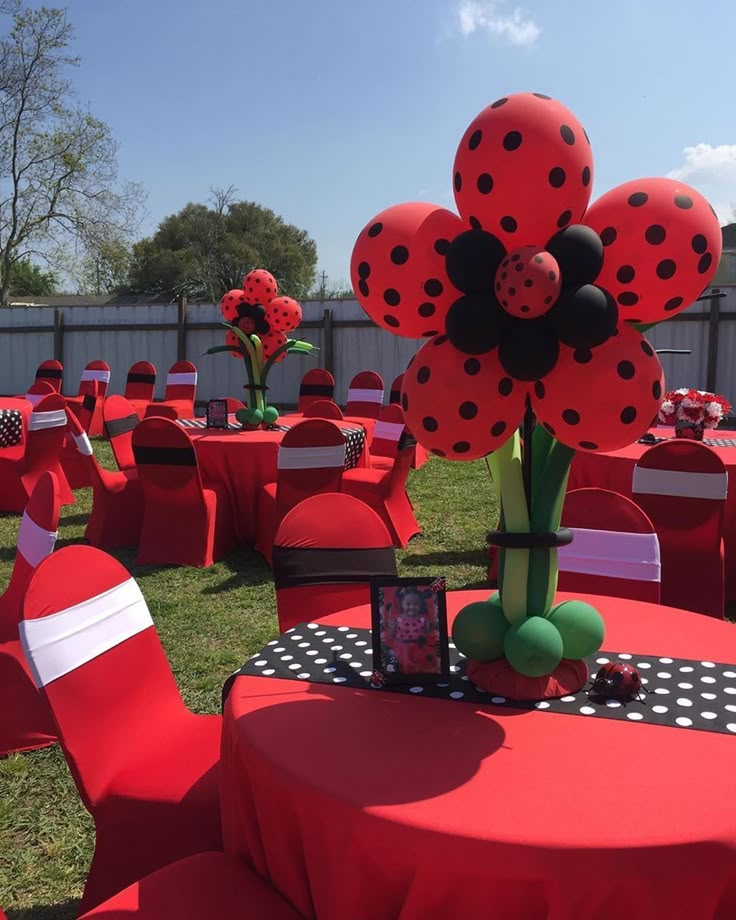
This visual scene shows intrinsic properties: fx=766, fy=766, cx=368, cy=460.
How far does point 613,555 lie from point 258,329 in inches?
154

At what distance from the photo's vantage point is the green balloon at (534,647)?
1.43 meters

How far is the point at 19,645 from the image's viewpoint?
2.55 meters

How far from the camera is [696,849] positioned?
3.42 feet

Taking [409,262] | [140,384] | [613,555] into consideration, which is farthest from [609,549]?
[140,384]

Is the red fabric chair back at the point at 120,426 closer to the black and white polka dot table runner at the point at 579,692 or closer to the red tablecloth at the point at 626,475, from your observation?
the red tablecloth at the point at 626,475

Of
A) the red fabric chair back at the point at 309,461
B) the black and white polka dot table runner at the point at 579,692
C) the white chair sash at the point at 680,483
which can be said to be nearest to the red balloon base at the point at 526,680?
the black and white polka dot table runner at the point at 579,692

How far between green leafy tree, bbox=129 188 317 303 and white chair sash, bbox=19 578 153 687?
32.6 m

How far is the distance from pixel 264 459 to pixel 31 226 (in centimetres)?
1930

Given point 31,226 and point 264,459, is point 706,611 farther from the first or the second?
point 31,226

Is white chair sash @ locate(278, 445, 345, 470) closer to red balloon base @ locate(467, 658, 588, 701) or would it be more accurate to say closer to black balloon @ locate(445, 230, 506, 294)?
red balloon base @ locate(467, 658, 588, 701)

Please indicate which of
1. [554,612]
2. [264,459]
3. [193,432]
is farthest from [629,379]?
[193,432]

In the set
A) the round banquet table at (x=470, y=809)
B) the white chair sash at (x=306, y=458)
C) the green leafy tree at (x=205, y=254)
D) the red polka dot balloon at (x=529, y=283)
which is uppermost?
the green leafy tree at (x=205, y=254)

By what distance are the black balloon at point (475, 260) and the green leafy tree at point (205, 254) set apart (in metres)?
33.1

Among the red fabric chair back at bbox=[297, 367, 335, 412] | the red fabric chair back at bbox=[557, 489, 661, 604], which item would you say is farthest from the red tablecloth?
the red fabric chair back at bbox=[297, 367, 335, 412]
